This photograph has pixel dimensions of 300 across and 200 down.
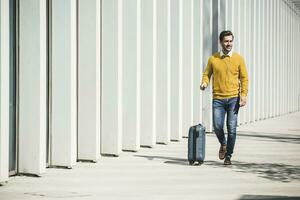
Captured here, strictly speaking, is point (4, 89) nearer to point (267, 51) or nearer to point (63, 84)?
point (63, 84)

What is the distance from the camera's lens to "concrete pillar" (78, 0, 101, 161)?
10875 mm

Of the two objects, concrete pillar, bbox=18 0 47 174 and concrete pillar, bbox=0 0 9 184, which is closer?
concrete pillar, bbox=0 0 9 184

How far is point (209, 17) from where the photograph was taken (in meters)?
18.7

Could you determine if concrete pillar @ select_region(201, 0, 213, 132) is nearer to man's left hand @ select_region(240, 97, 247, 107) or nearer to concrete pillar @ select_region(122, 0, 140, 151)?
concrete pillar @ select_region(122, 0, 140, 151)

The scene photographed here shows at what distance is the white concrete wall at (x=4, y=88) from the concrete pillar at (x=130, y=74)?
14.4 feet

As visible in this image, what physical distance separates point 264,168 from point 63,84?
3355mm

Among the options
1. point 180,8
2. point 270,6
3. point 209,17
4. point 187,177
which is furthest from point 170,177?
point 270,6

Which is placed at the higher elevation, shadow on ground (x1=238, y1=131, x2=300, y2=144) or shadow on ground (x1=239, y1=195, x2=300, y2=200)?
shadow on ground (x1=238, y1=131, x2=300, y2=144)

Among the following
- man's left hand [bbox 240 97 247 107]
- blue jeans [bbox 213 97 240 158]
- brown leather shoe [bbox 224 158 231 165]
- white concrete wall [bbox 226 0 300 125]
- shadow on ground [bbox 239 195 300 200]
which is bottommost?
shadow on ground [bbox 239 195 300 200]

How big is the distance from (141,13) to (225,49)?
356 cm

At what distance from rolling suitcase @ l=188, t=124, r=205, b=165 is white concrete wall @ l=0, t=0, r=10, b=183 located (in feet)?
11.2

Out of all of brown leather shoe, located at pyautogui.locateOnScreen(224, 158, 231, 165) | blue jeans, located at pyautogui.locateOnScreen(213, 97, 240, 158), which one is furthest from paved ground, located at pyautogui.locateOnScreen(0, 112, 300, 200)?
blue jeans, located at pyautogui.locateOnScreen(213, 97, 240, 158)

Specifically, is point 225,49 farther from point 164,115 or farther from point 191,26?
point 191,26

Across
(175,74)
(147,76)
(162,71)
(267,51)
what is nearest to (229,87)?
(147,76)
